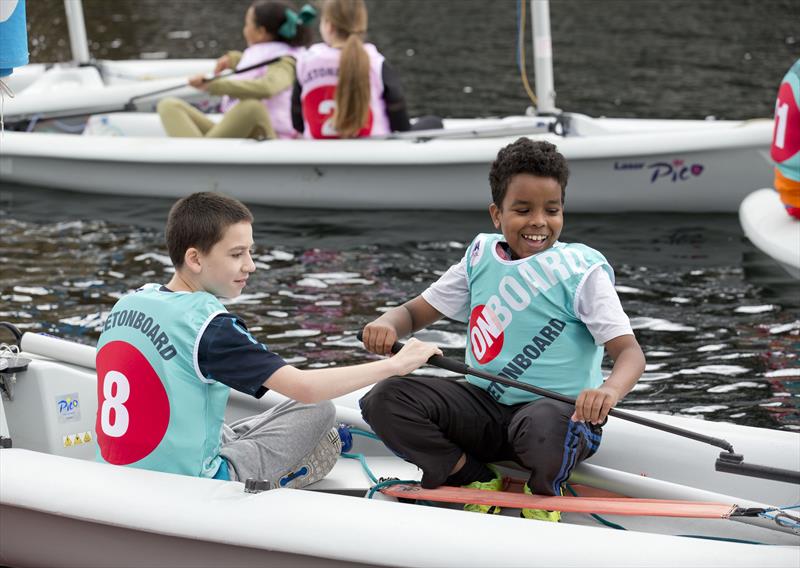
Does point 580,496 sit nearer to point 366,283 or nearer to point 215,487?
point 215,487

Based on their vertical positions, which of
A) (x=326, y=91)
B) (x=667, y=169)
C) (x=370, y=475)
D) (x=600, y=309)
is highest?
(x=326, y=91)

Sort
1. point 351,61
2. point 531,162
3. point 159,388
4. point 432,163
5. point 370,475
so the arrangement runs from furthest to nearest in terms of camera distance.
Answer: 1. point 432,163
2. point 351,61
3. point 370,475
4. point 531,162
5. point 159,388

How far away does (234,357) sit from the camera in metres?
2.95

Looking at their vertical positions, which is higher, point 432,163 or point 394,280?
point 432,163

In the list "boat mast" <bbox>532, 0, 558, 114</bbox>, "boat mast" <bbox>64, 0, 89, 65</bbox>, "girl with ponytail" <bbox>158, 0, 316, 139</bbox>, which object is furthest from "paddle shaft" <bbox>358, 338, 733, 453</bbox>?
"boat mast" <bbox>64, 0, 89, 65</bbox>

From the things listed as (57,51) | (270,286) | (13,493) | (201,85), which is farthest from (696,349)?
(57,51)

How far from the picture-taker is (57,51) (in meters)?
15.0

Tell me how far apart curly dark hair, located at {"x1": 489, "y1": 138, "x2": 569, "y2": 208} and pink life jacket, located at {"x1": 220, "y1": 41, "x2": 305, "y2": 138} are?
4.20 meters

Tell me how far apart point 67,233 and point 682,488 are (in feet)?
15.3

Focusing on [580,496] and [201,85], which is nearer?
[580,496]

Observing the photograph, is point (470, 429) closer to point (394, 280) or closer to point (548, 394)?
point (548, 394)

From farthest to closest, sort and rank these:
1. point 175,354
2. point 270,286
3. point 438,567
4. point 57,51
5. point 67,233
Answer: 1. point 57,51
2. point 67,233
3. point 270,286
4. point 175,354
5. point 438,567

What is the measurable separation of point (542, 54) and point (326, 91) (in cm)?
134

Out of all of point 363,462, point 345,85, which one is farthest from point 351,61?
point 363,462
